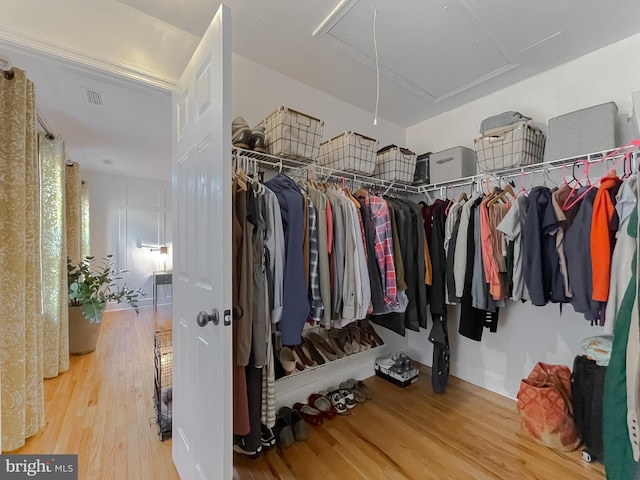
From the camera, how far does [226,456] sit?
966 mm

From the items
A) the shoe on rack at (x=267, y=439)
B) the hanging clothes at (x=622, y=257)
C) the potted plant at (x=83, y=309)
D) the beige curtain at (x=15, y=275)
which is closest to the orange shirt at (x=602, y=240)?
the hanging clothes at (x=622, y=257)

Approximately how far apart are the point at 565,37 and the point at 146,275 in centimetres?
625

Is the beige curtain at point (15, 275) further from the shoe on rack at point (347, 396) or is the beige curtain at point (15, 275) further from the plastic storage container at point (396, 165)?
the plastic storage container at point (396, 165)

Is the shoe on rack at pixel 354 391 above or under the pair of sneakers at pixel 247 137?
under

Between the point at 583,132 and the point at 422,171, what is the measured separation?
3.47 feet

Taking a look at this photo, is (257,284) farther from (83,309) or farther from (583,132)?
(83,309)

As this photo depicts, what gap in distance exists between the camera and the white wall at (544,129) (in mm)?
1699

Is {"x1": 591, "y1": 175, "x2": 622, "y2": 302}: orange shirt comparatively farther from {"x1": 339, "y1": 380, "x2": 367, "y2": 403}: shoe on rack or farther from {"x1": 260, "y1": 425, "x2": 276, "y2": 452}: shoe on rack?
{"x1": 260, "y1": 425, "x2": 276, "y2": 452}: shoe on rack

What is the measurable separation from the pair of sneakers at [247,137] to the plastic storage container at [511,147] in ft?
5.12

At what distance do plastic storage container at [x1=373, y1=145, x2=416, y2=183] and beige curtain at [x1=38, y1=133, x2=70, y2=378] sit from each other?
293 cm

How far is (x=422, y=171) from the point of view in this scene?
8.07 ft

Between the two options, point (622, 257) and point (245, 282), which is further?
point (622, 257)

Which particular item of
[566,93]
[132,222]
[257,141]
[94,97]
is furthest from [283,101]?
[132,222]

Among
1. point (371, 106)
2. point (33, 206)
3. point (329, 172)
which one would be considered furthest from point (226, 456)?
point (371, 106)
